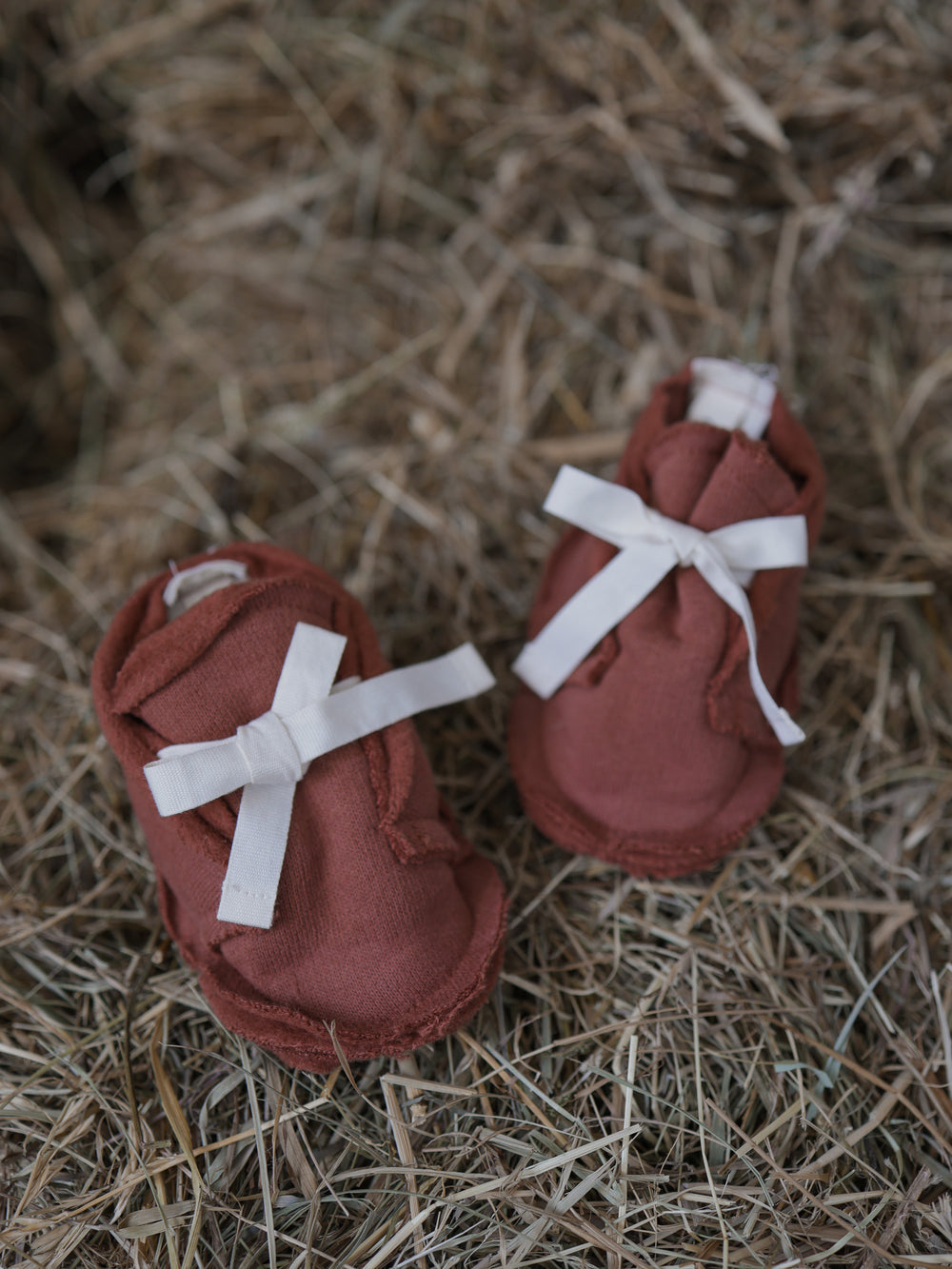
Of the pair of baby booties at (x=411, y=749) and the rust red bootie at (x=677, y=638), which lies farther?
the rust red bootie at (x=677, y=638)

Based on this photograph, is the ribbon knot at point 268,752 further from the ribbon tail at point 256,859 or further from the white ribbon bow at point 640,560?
A: the white ribbon bow at point 640,560

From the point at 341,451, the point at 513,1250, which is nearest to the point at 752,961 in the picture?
the point at 513,1250

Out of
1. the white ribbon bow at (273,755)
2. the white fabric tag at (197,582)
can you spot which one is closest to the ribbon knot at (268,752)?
the white ribbon bow at (273,755)

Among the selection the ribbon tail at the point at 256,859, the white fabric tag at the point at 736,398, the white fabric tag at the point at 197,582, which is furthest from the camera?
the white fabric tag at the point at 736,398

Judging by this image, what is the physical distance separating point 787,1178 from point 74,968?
0.92 meters

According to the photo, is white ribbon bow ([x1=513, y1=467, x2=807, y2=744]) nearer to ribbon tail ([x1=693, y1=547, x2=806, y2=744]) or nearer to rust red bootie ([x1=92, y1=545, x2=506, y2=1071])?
ribbon tail ([x1=693, y1=547, x2=806, y2=744])

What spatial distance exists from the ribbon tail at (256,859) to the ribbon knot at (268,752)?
27 mm

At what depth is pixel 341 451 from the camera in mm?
1737

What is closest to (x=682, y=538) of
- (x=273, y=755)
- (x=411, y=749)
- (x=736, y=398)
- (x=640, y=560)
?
(x=640, y=560)

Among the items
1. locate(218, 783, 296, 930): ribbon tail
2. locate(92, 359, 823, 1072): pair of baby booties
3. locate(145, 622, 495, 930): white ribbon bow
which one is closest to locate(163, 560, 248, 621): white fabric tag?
locate(92, 359, 823, 1072): pair of baby booties

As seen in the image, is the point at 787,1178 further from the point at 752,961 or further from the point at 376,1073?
the point at 376,1073

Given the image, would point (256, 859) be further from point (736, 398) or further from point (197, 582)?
point (736, 398)

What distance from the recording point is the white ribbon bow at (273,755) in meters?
1.06

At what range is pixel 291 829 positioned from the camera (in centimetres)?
110
